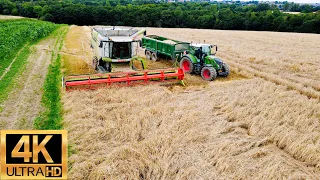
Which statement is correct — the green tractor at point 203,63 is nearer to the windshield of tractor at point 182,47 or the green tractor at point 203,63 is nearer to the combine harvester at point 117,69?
the windshield of tractor at point 182,47

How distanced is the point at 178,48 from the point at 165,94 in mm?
5099

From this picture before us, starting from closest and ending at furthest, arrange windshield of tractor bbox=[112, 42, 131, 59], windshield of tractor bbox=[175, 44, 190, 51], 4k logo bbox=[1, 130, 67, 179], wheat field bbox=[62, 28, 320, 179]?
1. 4k logo bbox=[1, 130, 67, 179]
2. wheat field bbox=[62, 28, 320, 179]
3. windshield of tractor bbox=[112, 42, 131, 59]
4. windshield of tractor bbox=[175, 44, 190, 51]

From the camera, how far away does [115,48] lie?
12.6 meters

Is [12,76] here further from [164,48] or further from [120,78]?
[164,48]

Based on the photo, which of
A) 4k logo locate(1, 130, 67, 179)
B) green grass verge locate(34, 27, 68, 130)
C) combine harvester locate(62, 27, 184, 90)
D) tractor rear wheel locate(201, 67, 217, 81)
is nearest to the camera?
4k logo locate(1, 130, 67, 179)

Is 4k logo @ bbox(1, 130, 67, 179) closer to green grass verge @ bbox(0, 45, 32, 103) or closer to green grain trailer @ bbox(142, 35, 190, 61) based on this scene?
green grass verge @ bbox(0, 45, 32, 103)

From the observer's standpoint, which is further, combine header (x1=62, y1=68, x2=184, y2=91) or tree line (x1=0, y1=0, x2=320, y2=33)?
tree line (x1=0, y1=0, x2=320, y2=33)

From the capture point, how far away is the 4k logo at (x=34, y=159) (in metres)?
5.25

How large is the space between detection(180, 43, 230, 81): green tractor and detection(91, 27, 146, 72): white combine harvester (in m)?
2.78

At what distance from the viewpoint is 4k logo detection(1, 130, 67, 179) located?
5254mm

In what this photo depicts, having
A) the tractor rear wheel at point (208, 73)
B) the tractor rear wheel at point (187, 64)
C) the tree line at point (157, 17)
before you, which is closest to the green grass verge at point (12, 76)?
the tractor rear wheel at point (187, 64)

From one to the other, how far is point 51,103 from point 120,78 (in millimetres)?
2883

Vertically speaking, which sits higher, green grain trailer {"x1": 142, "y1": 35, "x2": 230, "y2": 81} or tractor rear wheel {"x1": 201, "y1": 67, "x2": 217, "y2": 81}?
green grain trailer {"x1": 142, "y1": 35, "x2": 230, "y2": 81}

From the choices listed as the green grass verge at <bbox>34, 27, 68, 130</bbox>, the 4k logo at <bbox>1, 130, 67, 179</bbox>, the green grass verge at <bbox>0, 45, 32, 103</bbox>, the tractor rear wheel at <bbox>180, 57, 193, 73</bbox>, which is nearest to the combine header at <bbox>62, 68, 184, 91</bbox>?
the green grass verge at <bbox>34, 27, 68, 130</bbox>
